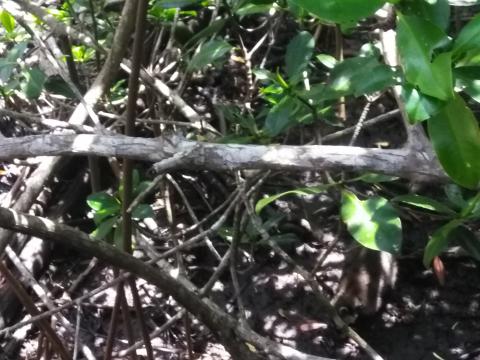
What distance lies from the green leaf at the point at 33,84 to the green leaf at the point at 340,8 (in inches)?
32.3

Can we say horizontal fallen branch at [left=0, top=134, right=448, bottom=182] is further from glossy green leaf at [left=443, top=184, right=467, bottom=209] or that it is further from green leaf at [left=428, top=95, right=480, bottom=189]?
glossy green leaf at [left=443, top=184, right=467, bottom=209]

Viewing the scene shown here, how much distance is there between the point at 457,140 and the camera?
666 mm

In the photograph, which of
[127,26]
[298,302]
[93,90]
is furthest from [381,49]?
[298,302]

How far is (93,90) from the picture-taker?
4.47ft

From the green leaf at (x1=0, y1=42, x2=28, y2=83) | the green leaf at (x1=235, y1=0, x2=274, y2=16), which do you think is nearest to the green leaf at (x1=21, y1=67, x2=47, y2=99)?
the green leaf at (x1=0, y1=42, x2=28, y2=83)

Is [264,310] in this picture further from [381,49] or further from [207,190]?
[381,49]

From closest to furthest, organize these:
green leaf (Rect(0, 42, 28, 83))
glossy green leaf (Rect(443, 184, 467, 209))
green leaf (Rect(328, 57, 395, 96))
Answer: green leaf (Rect(328, 57, 395, 96)) < glossy green leaf (Rect(443, 184, 467, 209)) < green leaf (Rect(0, 42, 28, 83))

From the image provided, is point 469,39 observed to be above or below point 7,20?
above

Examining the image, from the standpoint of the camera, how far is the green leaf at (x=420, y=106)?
603 millimetres

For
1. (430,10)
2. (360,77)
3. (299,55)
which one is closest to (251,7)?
(299,55)

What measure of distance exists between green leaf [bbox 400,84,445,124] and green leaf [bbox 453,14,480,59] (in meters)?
0.06

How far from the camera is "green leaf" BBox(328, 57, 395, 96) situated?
2.35 ft

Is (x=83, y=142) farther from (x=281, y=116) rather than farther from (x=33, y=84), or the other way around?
(x=33, y=84)

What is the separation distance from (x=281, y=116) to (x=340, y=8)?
489 millimetres
